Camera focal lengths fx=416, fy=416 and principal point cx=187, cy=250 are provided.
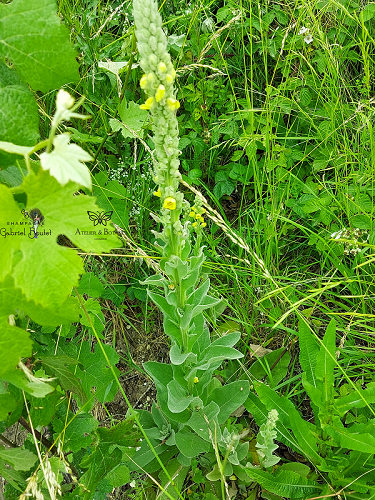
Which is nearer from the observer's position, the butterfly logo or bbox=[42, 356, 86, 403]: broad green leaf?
the butterfly logo

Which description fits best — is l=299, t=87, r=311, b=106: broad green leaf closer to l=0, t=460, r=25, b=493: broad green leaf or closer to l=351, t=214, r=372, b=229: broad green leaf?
l=351, t=214, r=372, b=229: broad green leaf

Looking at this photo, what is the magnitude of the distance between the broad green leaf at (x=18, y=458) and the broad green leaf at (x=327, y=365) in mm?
1314

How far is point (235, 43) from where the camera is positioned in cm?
314

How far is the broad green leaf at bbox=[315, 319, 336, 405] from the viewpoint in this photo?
6.55ft

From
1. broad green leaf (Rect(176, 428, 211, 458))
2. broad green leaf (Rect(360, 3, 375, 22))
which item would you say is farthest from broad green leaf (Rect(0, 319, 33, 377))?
broad green leaf (Rect(360, 3, 375, 22))

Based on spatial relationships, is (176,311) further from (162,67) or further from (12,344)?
(162,67)

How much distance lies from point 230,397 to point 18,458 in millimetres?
1094

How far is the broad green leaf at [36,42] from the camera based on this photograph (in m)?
1.06

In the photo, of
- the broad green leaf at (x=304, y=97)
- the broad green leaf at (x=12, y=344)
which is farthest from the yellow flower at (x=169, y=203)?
the broad green leaf at (x=304, y=97)

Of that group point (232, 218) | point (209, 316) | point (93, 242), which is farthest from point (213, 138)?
point (93, 242)

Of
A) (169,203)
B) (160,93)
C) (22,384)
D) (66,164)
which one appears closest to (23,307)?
(22,384)

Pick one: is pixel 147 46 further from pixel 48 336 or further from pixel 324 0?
pixel 324 0

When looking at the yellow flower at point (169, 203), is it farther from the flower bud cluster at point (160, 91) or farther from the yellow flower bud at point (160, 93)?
the yellow flower bud at point (160, 93)

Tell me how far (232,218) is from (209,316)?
978mm
